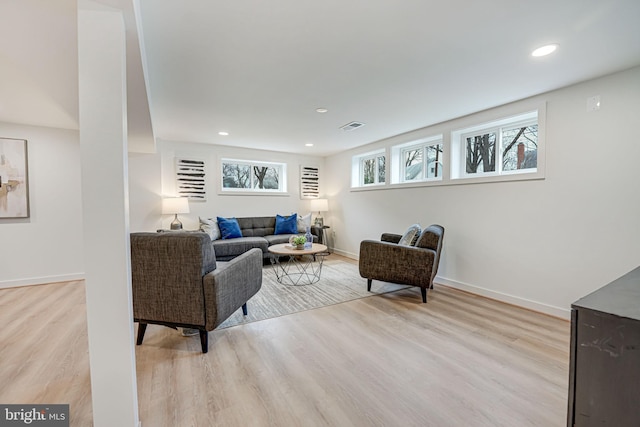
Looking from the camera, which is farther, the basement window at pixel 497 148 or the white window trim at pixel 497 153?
the basement window at pixel 497 148

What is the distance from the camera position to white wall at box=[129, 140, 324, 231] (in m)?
4.49

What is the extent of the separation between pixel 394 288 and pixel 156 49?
11.3ft

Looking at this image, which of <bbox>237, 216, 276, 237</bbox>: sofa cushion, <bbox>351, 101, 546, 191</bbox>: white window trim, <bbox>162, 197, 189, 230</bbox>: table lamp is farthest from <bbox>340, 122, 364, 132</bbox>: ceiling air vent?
<bbox>162, 197, 189, 230</bbox>: table lamp

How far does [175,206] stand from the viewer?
4.48 m

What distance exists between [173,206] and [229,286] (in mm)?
2994

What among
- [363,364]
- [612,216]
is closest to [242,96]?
[363,364]

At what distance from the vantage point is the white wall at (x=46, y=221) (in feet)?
11.6

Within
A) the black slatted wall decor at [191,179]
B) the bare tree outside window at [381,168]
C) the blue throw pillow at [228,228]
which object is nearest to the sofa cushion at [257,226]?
the blue throw pillow at [228,228]

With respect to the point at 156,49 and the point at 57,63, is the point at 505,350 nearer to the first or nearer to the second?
the point at 156,49

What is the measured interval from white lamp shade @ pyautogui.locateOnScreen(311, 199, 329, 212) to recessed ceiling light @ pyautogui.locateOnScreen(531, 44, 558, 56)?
14.2ft

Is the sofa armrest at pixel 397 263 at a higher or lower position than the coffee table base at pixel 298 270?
higher

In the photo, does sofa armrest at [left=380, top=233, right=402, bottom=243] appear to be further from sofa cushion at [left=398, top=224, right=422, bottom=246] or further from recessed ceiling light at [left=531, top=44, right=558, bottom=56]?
recessed ceiling light at [left=531, top=44, right=558, bottom=56]

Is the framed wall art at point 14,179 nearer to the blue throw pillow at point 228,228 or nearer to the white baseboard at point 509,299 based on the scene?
the blue throw pillow at point 228,228

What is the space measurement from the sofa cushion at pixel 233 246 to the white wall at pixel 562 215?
2903 mm
